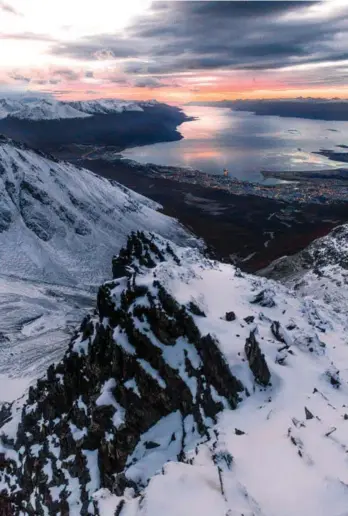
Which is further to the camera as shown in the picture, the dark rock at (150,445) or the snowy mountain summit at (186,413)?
the dark rock at (150,445)

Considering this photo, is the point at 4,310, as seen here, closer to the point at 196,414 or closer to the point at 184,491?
the point at 196,414

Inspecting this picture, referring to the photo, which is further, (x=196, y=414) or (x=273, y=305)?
(x=273, y=305)

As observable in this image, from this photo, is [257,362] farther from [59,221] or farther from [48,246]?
[59,221]

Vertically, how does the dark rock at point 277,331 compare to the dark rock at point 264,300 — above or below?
below

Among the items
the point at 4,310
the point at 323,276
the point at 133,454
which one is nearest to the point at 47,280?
the point at 4,310

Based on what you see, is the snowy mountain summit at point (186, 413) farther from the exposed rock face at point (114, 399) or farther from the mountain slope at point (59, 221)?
the mountain slope at point (59, 221)

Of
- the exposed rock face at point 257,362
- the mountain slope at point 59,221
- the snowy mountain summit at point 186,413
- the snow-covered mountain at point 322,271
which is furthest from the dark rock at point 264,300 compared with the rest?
the mountain slope at point 59,221

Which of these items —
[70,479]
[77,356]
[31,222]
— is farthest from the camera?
[31,222]
